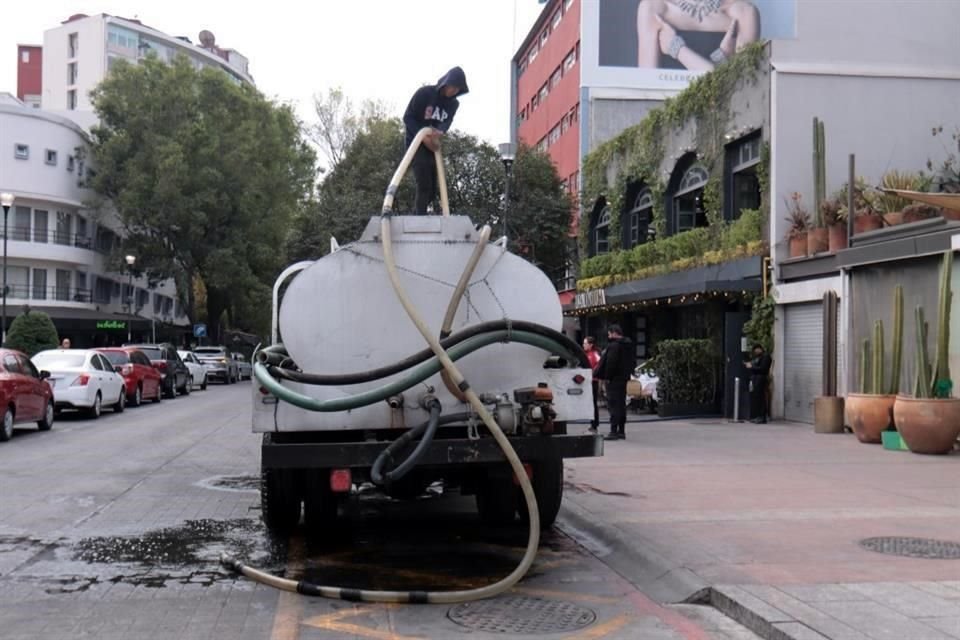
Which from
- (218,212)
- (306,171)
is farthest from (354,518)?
(306,171)

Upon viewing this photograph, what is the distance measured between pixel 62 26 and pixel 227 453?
8453cm

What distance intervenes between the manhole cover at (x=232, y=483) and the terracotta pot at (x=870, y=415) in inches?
342

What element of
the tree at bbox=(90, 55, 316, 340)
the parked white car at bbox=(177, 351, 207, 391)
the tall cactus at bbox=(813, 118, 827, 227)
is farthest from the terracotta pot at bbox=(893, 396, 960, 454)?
the tree at bbox=(90, 55, 316, 340)

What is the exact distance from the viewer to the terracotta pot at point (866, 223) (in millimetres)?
16781

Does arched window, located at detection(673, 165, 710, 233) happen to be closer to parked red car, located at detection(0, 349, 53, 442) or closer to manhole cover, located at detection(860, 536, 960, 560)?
parked red car, located at detection(0, 349, 53, 442)

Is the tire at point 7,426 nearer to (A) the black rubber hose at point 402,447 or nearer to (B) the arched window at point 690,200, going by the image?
(A) the black rubber hose at point 402,447

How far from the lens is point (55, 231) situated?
167ft

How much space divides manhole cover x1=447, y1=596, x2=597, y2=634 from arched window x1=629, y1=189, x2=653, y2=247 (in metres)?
22.6

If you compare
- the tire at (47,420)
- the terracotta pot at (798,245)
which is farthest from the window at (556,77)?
the tire at (47,420)

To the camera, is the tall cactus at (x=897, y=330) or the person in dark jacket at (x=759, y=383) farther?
the person in dark jacket at (x=759, y=383)

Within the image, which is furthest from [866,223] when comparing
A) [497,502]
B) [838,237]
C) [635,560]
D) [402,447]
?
[402,447]

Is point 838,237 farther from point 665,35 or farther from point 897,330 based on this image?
point 665,35

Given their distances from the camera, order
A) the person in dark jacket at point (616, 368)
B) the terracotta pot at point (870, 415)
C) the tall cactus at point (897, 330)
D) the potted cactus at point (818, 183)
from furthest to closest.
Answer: the potted cactus at point (818, 183)
the person in dark jacket at point (616, 368)
the terracotta pot at point (870, 415)
the tall cactus at point (897, 330)

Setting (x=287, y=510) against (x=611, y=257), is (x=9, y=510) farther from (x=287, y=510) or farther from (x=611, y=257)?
(x=611, y=257)
